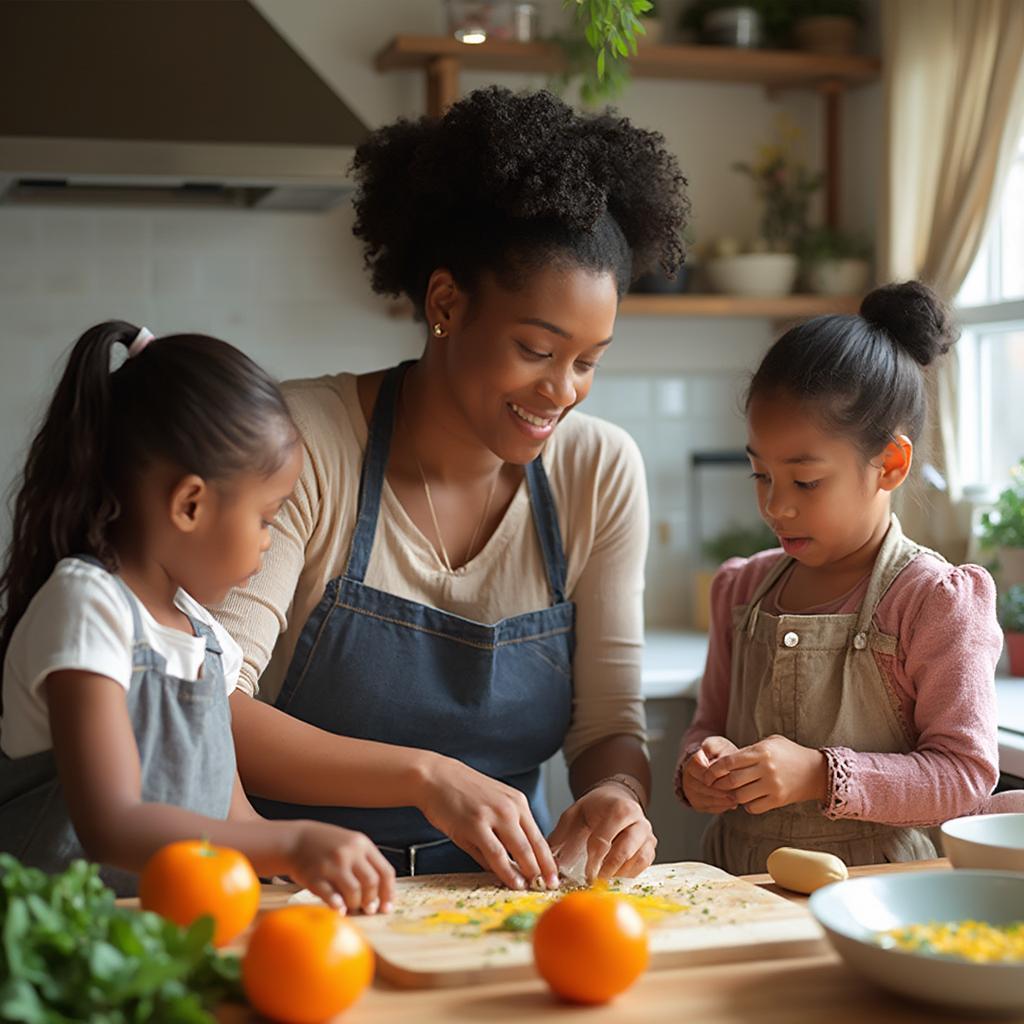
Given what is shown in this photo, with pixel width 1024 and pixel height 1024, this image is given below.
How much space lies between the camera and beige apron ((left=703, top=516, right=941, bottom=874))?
5.42 feet

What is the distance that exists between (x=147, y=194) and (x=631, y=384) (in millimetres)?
1187

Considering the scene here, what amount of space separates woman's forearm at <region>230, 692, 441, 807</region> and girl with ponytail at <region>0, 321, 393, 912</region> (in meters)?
0.20

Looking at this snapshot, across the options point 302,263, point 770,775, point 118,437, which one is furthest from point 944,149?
point 118,437

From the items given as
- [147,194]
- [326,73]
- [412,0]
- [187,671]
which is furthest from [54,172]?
[187,671]

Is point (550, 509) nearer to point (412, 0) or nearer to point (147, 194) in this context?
point (147, 194)

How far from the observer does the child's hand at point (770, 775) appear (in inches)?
59.9

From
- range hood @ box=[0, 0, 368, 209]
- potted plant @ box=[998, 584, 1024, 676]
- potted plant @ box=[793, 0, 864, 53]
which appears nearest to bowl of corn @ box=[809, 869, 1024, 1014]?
potted plant @ box=[998, 584, 1024, 676]

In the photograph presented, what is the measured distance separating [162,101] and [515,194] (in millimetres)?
1149

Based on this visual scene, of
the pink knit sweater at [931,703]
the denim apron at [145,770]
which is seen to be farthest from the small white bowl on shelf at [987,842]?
the denim apron at [145,770]

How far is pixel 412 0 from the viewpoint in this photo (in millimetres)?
3281

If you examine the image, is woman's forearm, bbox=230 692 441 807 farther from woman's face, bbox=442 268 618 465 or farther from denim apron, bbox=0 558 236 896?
woman's face, bbox=442 268 618 465

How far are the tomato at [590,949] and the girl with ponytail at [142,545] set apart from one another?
0.24m

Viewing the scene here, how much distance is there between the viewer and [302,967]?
92 cm

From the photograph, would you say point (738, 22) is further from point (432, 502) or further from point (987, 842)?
point (987, 842)
